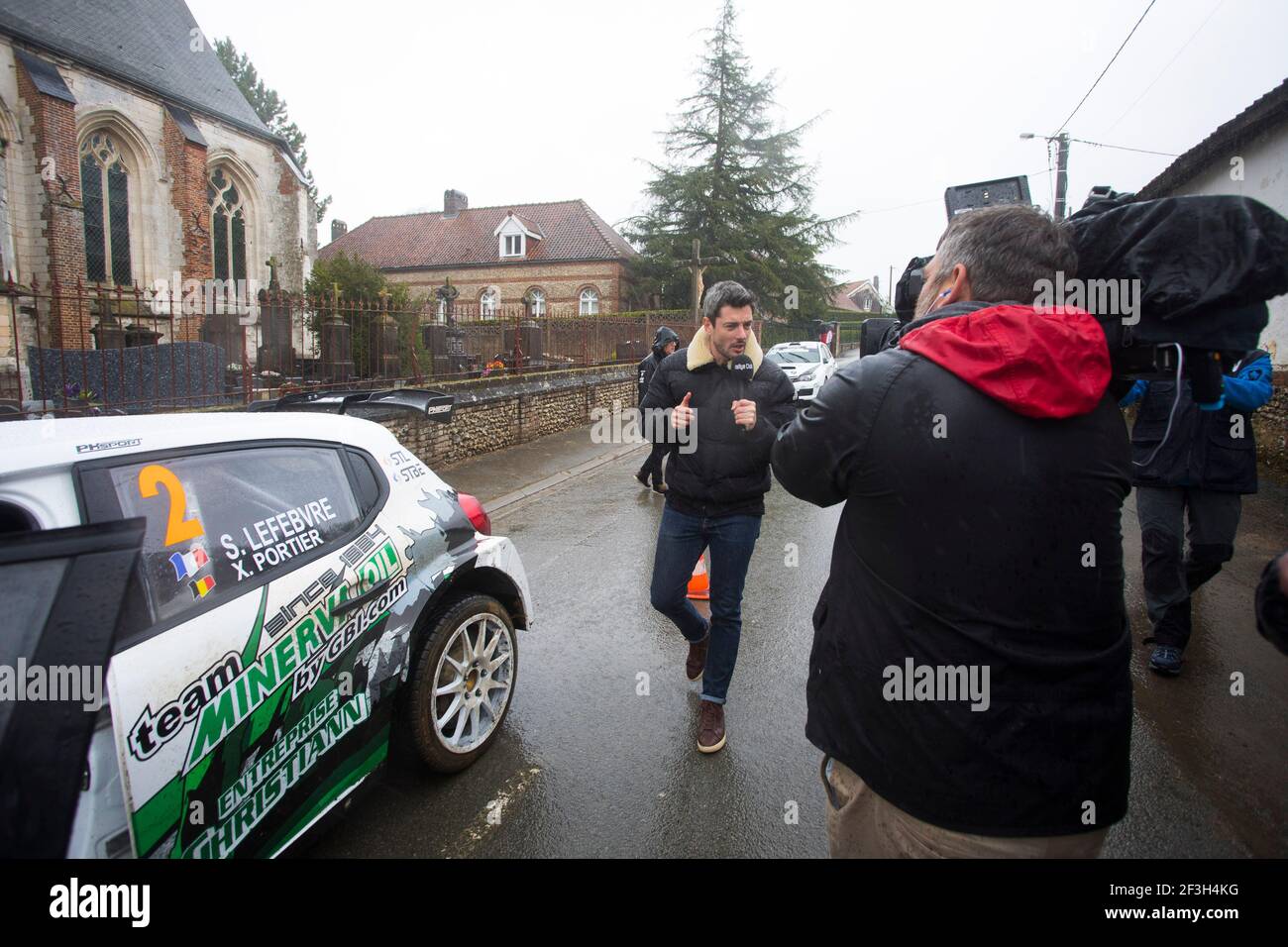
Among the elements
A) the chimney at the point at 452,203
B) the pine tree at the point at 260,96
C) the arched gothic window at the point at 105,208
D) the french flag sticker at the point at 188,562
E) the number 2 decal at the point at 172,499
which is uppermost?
the pine tree at the point at 260,96

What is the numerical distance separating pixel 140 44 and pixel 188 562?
2495 cm

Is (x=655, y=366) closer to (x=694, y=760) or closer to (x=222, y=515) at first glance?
(x=694, y=760)

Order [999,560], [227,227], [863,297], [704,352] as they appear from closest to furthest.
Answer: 1. [999,560]
2. [704,352]
3. [227,227]
4. [863,297]

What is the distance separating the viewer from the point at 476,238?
42.4m

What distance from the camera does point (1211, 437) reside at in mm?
3875

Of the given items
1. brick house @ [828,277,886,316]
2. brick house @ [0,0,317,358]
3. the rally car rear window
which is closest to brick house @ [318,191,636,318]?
brick house @ [0,0,317,358]

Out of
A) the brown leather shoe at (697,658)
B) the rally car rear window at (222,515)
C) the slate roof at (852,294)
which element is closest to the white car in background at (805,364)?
the brown leather shoe at (697,658)

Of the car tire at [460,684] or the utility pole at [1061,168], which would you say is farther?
the utility pole at [1061,168]

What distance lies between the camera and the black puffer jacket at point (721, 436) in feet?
10.4

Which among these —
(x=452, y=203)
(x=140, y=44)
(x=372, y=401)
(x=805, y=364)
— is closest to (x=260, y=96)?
(x=452, y=203)

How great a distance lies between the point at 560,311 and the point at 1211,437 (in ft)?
123

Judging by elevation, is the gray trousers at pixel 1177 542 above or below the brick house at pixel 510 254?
below

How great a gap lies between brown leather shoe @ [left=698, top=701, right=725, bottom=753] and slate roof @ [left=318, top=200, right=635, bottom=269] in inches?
1453

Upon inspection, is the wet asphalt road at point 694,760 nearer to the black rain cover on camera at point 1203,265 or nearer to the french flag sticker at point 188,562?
the french flag sticker at point 188,562
